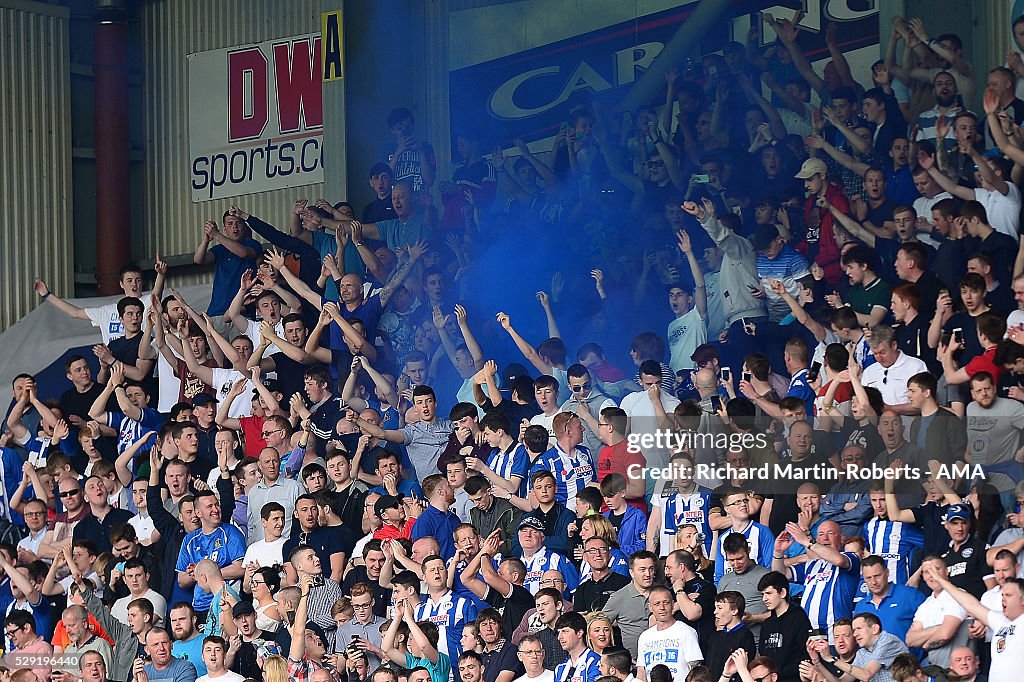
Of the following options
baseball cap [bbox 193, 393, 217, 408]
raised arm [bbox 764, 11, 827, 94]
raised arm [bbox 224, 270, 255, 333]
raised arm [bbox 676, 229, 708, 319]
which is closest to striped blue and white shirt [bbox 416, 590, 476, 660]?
raised arm [bbox 676, 229, 708, 319]

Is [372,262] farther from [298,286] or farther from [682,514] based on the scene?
[682,514]

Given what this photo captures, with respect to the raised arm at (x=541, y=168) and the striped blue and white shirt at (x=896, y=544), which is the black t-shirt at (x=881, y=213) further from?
the raised arm at (x=541, y=168)

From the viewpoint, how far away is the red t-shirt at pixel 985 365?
9.61 meters

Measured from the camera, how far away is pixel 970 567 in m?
8.80

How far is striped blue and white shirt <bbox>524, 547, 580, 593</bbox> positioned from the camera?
1027cm

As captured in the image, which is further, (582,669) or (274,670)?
(274,670)

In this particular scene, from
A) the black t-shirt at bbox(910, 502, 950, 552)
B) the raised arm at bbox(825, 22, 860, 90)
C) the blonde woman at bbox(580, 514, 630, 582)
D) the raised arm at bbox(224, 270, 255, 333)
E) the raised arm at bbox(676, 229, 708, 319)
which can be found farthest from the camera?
the raised arm at bbox(224, 270, 255, 333)

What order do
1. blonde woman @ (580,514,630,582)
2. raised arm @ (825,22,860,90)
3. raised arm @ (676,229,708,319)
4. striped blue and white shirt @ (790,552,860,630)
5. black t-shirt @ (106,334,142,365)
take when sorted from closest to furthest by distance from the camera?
1. striped blue and white shirt @ (790,552,860,630)
2. blonde woman @ (580,514,630,582)
3. raised arm @ (676,229,708,319)
4. raised arm @ (825,22,860,90)
5. black t-shirt @ (106,334,142,365)

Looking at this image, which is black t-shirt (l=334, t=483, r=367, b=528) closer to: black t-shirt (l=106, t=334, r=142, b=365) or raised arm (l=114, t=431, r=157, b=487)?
raised arm (l=114, t=431, r=157, b=487)

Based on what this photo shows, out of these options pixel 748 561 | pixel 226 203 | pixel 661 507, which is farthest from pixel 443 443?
pixel 226 203

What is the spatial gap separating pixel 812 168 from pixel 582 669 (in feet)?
14.1

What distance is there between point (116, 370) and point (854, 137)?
6216mm

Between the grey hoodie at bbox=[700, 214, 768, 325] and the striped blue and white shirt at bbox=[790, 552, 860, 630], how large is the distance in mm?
Answer: 2659

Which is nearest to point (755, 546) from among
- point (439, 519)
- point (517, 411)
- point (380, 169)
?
point (439, 519)
